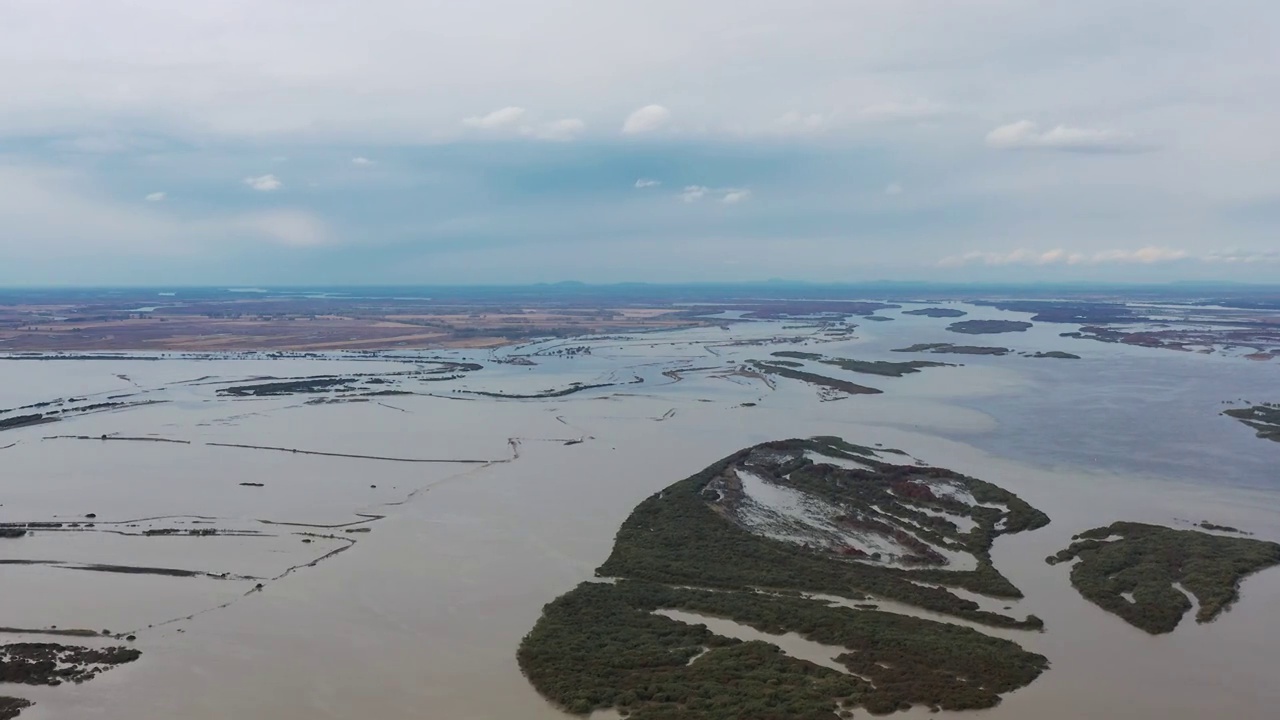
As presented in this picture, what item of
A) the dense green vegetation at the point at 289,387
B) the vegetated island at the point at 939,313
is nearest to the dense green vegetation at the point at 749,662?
the dense green vegetation at the point at 289,387

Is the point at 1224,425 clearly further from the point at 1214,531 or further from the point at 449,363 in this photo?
the point at 449,363

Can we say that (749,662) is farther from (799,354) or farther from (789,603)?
(799,354)

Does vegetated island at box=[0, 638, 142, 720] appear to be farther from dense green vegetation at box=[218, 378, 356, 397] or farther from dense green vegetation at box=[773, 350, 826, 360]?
dense green vegetation at box=[773, 350, 826, 360]

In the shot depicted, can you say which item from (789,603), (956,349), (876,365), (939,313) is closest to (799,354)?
(876,365)

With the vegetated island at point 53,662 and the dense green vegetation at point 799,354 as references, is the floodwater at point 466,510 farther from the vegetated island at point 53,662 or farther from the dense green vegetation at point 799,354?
the dense green vegetation at point 799,354

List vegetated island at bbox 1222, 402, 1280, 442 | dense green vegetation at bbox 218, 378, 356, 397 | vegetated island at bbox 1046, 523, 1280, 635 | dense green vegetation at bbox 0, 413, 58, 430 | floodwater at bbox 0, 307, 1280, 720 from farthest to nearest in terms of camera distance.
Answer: dense green vegetation at bbox 218, 378, 356, 397 → dense green vegetation at bbox 0, 413, 58, 430 → vegetated island at bbox 1222, 402, 1280, 442 → vegetated island at bbox 1046, 523, 1280, 635 → floodwater at bbox 0, 307, 1280, 720

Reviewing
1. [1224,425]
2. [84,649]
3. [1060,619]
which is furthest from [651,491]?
[1224,425]

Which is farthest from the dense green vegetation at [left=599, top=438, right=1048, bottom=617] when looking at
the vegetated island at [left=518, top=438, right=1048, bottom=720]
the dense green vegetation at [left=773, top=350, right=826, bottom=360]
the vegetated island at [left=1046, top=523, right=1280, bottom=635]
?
the dense green vegetation at [left=773, top=350, right=826, bottom=360]
